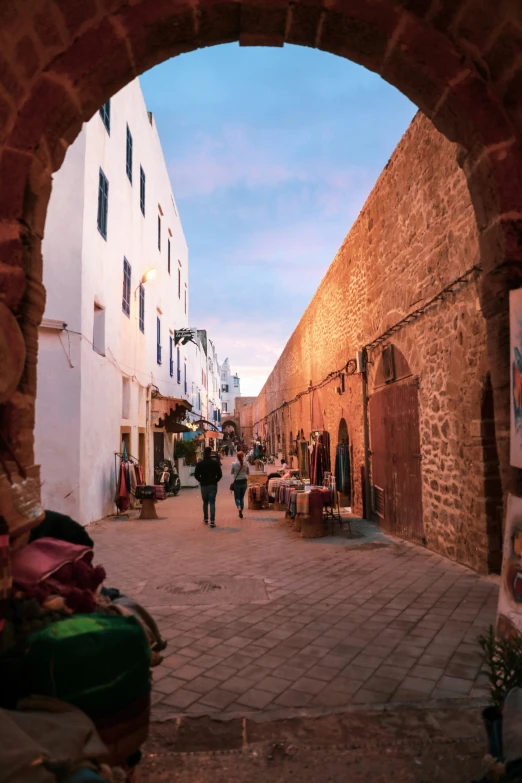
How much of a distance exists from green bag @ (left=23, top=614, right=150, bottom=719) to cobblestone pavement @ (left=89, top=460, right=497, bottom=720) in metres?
1.18

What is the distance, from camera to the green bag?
6.44ft

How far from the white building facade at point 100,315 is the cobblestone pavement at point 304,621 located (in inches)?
95.9

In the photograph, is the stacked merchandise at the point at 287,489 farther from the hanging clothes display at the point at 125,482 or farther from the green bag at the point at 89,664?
the green bag at the point at 89,664

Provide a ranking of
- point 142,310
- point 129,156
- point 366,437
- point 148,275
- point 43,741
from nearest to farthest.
A: point 43,741 → point 366,437 → point 129,156 → point 148,275 → point 142,310

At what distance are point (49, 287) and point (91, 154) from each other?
9.53ft

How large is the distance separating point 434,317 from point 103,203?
7.85 metres

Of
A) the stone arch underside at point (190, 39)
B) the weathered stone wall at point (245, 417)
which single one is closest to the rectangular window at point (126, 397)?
the stone arch underside at point (190, 39)

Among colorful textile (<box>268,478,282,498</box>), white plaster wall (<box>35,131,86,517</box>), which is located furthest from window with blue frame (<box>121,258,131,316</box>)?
colorful textile (<box>268,478,282,498</box>)

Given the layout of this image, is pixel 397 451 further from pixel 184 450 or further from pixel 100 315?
pixel 184 450

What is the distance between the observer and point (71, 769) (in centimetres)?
161

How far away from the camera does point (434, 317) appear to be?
7402 millimetres

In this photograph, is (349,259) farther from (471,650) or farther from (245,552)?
(471,650)

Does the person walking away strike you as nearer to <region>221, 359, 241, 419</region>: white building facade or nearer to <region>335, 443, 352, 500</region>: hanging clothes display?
<region>335, 443, 352, 500</region>: hanging clothes display

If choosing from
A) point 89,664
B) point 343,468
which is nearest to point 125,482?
point 343,468
